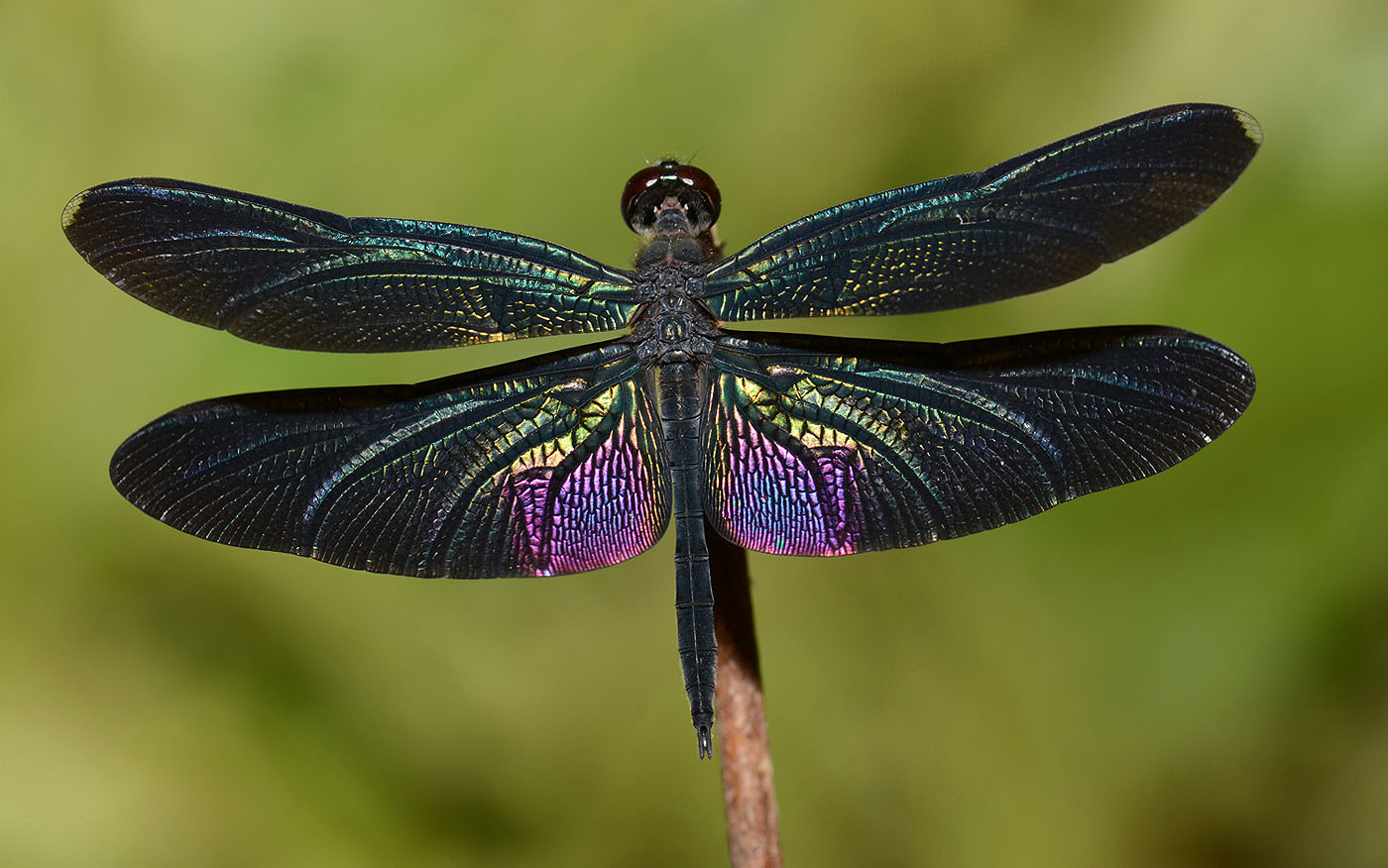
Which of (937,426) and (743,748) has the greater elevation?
(937,426)

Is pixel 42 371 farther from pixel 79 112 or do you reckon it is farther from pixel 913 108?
pixel 913 108

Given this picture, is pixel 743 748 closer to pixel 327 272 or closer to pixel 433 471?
pixel 433 471

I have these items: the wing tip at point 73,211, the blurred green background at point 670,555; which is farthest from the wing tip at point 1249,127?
the wing tip at point 73,211

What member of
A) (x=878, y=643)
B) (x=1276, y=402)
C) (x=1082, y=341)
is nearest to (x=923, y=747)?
(x=878, y=643)

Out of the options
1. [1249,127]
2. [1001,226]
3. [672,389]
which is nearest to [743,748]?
[672,389]

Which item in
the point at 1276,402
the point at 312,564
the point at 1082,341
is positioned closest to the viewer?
the point at 1082,341

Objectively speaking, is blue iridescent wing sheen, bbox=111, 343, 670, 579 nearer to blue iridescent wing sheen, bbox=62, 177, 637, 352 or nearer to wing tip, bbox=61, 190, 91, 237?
blue iridescent wing sheen, bbox=62, 177, 637, 352
